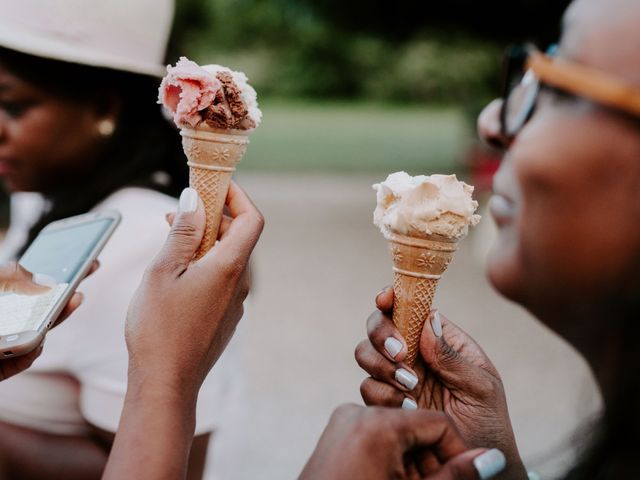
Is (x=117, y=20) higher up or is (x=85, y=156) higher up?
(x=117, y=20)

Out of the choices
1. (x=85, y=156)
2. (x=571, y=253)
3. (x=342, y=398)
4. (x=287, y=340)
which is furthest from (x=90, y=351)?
(x=287, y=340)

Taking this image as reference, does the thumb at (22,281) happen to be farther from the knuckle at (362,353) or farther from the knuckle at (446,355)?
the knuckle at (446,355)

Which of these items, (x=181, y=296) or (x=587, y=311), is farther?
(x=181, y=296)

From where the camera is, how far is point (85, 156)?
109 inches

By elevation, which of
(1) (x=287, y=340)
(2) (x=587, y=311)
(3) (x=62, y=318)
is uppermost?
(2) (x=587, y=311)

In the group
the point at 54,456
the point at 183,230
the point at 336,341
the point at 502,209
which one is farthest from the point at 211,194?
the point at 336,341

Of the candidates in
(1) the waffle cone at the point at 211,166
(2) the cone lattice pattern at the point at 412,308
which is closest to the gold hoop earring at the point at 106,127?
(1) the waffle cone at the point at 211,166

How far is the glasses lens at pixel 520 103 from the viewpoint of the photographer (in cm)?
149

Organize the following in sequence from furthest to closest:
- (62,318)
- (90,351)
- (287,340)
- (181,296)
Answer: (287,340) < (90,351) < (62,318) < (181,296)

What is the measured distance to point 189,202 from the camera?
1799 millimetres

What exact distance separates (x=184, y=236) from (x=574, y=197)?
86 cm

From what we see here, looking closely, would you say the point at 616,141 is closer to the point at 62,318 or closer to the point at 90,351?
the point at 62,318

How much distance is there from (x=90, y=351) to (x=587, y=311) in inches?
61.1

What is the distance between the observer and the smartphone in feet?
6.33
